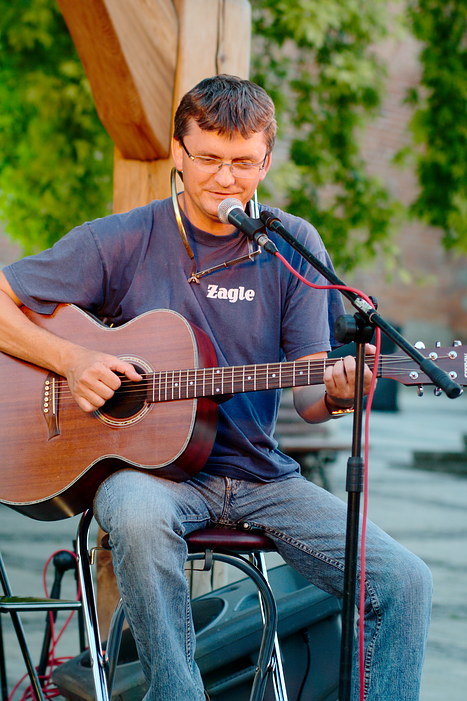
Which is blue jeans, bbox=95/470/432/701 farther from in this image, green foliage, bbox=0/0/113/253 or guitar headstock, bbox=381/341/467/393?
green foliage, bbox=0/0/113/253

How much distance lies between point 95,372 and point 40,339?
0.84ft

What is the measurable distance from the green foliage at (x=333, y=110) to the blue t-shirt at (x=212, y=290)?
3.59 metres

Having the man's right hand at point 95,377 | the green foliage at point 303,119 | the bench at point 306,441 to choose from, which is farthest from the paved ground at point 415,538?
the green foliage at point 303,119

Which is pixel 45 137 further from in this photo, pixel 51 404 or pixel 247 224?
pixel 247 224

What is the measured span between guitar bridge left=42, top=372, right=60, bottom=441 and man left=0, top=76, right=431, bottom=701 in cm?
5

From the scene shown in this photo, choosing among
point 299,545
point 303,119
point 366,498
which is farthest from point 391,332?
point 303,119

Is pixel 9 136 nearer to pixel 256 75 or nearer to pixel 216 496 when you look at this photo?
pixel 256 75

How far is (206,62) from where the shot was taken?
3291 mm

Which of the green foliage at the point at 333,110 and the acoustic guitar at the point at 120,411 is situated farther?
the green foliage at the point at 333,110

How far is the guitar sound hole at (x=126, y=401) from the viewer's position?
7.86 feet

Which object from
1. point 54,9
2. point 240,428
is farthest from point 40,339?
point 54,9

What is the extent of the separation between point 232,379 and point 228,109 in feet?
2.39

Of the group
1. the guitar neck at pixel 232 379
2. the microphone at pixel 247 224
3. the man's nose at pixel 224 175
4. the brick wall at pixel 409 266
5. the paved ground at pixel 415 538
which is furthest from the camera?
the brick wall at pixel 409 266

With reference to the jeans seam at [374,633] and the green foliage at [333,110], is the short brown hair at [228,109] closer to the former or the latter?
the jeans seam at [374,633]
